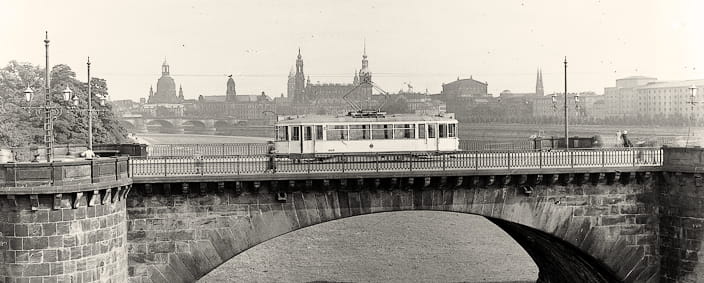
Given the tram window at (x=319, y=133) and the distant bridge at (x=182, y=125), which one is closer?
the tram window at (x=319, y=133)

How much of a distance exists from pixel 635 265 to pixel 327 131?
1068 centimetres

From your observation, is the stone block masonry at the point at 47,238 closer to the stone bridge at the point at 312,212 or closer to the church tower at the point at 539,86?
the stone bridge at the point at 312,212

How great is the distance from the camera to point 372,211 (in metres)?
21.4

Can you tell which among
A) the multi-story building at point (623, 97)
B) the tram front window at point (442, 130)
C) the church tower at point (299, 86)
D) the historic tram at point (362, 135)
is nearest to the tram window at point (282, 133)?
the historic tram at point (362, 135)

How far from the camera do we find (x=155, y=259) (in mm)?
20219

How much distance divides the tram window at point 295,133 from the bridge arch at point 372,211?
568 cm

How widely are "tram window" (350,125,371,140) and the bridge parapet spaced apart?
10.1 m

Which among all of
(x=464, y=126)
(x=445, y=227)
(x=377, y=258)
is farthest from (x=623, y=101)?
(x=377, y=258)

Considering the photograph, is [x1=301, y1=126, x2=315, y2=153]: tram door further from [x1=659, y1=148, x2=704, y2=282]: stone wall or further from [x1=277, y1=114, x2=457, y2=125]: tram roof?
[x1=659, y1=148, x2=704, y2=282]: stone wall

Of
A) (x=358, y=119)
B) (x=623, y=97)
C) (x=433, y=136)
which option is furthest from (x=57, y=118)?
(x=623, y=97)

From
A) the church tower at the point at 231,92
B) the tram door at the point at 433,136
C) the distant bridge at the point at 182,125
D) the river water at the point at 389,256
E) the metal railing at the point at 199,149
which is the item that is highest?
the church tower at the point at 231,92

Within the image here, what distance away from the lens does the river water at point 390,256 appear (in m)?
34.0

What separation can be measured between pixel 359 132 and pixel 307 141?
181cm

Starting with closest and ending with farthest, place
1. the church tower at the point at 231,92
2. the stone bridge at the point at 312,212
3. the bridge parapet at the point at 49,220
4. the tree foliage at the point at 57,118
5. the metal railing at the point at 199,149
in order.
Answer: the bridge parapet at the point at 49,220 < the stone bridge at the point at 312,212 < the metal railing at the point at 199,149 < the tree foliage at the point at 57,118 < the church tower at the point at 231,92
